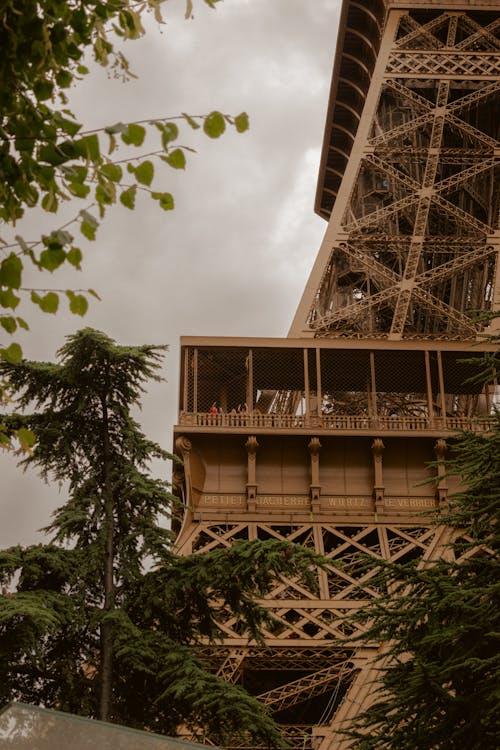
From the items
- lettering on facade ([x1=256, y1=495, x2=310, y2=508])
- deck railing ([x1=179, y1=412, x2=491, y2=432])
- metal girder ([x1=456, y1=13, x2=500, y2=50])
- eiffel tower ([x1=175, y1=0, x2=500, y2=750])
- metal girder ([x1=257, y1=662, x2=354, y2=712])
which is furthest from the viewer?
metal girder ([x1=456, y1=13, x2=500, y2=50])

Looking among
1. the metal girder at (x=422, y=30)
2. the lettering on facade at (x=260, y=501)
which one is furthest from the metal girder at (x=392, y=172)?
the lettering on facade at (x=260, y=501)

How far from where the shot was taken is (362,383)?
3731 cm

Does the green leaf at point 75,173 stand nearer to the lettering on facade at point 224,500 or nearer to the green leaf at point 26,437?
the green leaf at point 26,437

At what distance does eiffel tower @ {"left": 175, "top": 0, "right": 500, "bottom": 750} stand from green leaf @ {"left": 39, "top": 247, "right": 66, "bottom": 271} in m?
10.8

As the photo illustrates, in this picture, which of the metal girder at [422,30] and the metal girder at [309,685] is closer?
the metal girder at [309,685]

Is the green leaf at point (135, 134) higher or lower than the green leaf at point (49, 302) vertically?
higher

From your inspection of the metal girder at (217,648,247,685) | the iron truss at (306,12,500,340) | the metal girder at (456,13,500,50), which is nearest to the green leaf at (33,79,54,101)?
the metal girder at (217,648,247,685)

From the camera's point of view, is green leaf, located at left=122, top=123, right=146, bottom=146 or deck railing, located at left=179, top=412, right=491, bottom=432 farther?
deck railing, located at left=179, top=412, right=491, bottom=432

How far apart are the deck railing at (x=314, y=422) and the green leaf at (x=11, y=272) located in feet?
83.0

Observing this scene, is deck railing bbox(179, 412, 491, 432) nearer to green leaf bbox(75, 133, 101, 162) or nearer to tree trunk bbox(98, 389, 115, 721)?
tree trunk bbox(98, 389, 115, 721)

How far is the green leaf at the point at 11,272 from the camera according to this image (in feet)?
27.2

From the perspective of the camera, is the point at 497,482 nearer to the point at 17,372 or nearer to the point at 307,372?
Answer: the point at 17,372

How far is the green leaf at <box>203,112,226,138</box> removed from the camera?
850 centimetres

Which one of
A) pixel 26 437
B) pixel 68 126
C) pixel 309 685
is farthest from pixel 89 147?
pixel 309 685
